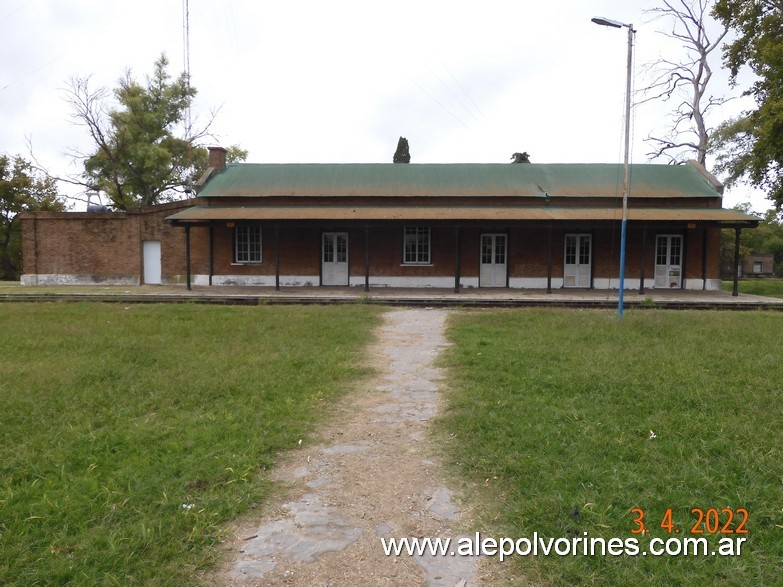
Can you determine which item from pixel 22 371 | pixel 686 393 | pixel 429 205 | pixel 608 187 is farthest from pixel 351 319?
pixel 608 187

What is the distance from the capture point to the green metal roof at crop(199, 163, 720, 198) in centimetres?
2062

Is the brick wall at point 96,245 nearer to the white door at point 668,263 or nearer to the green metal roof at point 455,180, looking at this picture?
the green metal roof at point 455,180

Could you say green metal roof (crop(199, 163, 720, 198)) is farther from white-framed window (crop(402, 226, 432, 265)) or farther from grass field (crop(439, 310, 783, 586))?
grass field (crop(439, 310, 783, 586))

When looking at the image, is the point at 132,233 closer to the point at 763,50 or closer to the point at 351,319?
the point at 351,319

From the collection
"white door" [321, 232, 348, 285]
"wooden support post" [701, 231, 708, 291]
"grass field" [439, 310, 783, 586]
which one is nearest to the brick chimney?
"white door" [321, 232, 348, 285]

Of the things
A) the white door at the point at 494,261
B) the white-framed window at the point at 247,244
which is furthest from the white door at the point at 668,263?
the white-framed window at the point at 247,244

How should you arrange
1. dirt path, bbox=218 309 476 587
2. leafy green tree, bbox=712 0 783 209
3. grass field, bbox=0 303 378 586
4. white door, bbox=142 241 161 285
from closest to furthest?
dirt path, bbox=218 309 476 587, grass field, bbox=0 303 378 586, leafy green tree, bbox=712 0 783 209, white door, bbox=142 241 161 285

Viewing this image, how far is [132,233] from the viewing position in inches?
851

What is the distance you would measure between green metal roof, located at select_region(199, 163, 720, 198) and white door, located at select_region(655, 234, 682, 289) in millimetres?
1922

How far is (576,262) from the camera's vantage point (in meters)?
20.5

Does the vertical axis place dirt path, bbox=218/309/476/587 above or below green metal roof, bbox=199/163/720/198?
below

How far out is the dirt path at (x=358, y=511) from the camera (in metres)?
2.57

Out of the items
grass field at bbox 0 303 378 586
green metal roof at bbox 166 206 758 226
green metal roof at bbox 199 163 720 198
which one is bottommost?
grass field at bbox 0 303 378 586

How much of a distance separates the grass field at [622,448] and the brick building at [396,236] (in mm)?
12017
